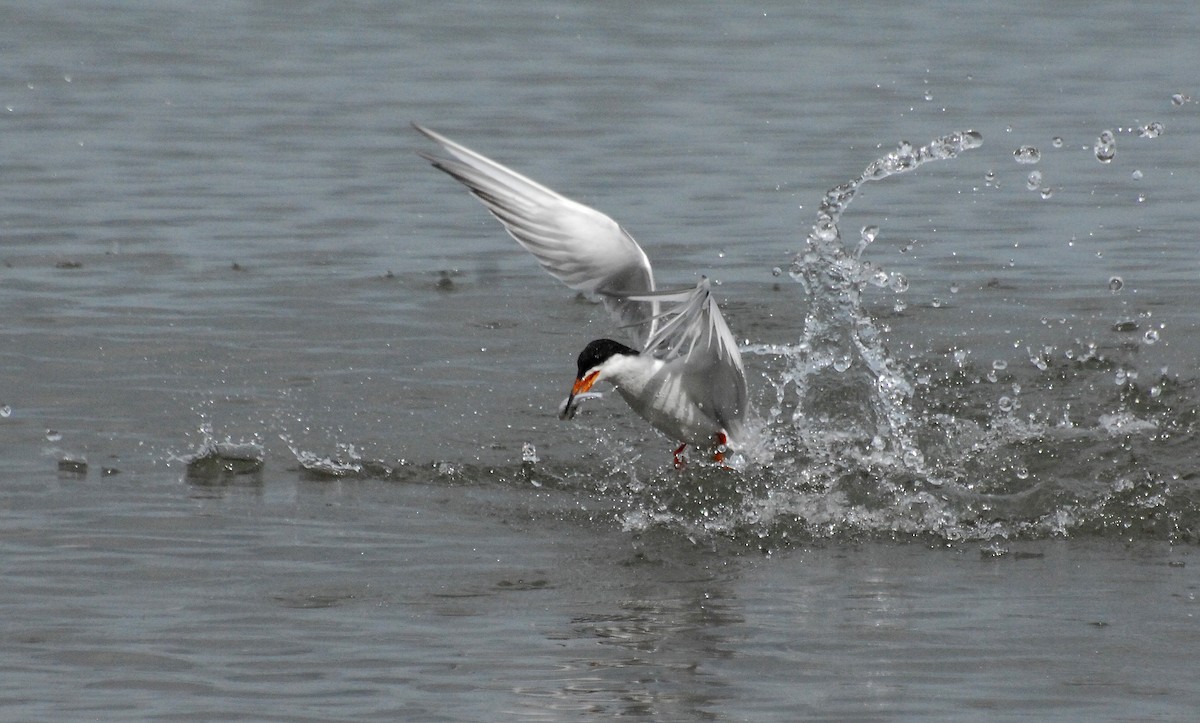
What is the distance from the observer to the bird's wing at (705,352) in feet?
21.1

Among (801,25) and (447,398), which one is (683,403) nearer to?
(447,398)

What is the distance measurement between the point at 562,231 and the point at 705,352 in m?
0.71

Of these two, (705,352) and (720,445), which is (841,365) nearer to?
(720,445)

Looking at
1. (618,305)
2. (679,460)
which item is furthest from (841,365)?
(618,305)

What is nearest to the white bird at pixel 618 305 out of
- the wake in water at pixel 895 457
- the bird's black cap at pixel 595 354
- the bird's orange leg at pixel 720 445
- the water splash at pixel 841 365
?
the bird's black cap at pixel 595 354

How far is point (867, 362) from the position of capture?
7.95m

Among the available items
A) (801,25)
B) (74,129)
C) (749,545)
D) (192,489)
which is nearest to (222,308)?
(192,489)

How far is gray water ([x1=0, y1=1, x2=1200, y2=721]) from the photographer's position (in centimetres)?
505

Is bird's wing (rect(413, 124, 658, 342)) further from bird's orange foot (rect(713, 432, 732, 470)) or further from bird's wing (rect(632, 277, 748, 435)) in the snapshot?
bird's orange foot (rect(713, 432, 732, 470))

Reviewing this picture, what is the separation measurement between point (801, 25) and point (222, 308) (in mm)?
12132

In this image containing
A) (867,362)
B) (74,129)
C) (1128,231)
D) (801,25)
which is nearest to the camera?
(867,362)

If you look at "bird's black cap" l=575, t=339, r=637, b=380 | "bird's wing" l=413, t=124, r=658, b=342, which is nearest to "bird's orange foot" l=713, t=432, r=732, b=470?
"bird's wing" l=413, t=124, r=658, b=342

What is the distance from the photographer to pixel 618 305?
718cm

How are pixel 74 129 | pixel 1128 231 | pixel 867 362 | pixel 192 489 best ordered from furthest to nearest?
pixel 74 129 → pixel 1128 231 → pixel 867 362 → pixel 192 489
